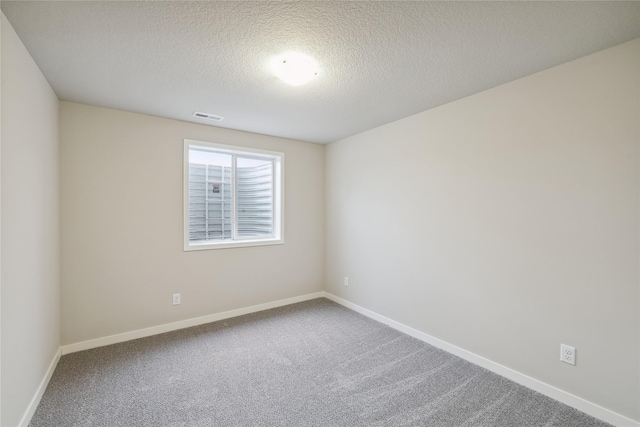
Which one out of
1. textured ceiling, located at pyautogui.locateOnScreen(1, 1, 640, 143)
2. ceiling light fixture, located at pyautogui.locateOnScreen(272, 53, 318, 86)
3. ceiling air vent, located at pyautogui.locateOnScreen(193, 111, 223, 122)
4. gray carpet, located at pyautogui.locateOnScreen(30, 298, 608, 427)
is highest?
ceiling air vent, located at pyautogui.locateOnScreen(193, 111, 223, 122)

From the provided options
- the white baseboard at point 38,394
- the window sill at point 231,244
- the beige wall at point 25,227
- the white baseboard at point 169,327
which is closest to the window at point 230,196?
the window sill at point 231,244

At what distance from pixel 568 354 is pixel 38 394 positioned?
3744 millimetres

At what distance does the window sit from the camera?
342 cm

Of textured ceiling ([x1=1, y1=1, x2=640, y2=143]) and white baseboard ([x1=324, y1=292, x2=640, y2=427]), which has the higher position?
textured ceiling ([x1=1, y1=1, x2=640, y2=143])

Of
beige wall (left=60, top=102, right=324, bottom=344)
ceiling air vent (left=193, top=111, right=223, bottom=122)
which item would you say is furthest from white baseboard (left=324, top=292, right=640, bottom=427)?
ceiling air vent (left=193, top=111, right=223, bottom=122)

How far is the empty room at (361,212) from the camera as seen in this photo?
5.28 feet

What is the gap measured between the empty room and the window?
0.05 meters

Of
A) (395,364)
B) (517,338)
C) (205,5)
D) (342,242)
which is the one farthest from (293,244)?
(205,5)

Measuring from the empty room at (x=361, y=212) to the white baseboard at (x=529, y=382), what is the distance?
0.04 feet

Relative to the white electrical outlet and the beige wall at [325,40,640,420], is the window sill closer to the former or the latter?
the beige wall at [325,40,640,420]

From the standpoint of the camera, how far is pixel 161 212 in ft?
10.1

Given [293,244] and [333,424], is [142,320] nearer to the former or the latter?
[293,244]

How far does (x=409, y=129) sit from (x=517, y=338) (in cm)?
219

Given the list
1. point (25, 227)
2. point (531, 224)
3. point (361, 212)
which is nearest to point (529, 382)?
point (531, 224)
